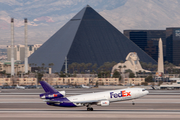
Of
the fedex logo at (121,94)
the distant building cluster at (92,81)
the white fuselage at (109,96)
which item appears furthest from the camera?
the distant building cluster at (92,81)

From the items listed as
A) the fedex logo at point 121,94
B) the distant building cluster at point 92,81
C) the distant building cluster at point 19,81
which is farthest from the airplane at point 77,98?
the distant building cluster at point 19,81

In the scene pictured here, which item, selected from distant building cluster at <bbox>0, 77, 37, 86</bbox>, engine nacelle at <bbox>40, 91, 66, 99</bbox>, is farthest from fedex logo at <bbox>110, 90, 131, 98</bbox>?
distant building cluster at <bbox>0, 77, 37, 86</bbox>

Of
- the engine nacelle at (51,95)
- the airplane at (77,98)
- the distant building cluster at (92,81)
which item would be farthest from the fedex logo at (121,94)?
the distant building cluster at (92,81)

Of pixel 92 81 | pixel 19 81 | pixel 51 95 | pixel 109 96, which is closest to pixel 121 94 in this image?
pixel 109 96

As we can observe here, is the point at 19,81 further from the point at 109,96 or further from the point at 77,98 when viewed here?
the point at 109,96

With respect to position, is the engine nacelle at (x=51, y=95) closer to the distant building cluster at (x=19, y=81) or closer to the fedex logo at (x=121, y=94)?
the fedex logo at (x=121, y=94)

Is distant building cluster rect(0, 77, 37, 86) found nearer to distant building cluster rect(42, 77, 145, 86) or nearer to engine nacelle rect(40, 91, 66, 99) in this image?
distant building cluster rect(42, 77, 145, 86)

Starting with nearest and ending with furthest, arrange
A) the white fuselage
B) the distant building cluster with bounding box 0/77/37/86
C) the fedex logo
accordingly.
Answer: the white fuselage, the fedex logo, the distant building cluster with bounding box 0/77/37/86

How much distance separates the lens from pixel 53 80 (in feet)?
541

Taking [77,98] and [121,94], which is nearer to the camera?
[77,98]

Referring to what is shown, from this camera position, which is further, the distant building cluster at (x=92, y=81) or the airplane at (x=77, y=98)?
the distant building cluster at (x=92, y=81)

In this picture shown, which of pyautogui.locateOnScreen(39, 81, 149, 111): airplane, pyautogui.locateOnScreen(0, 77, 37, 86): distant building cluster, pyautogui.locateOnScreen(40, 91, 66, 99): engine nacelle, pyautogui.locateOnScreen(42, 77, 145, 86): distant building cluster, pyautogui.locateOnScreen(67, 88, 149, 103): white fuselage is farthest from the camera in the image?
pyautogui.locateOnScreen(0, 77, 37, 86): distant building cluster

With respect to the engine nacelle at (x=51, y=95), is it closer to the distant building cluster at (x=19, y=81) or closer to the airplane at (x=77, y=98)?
the airplane at (x=77, y=98)

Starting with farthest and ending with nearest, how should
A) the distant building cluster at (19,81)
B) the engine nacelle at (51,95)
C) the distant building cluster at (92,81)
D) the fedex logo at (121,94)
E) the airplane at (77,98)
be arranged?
the distant building cluster at (19,81) < the distant building cluster at (92,81) < the fedex logo at (121,94) < the airplane at (77,98) < the engine nacelle at (51,95)
